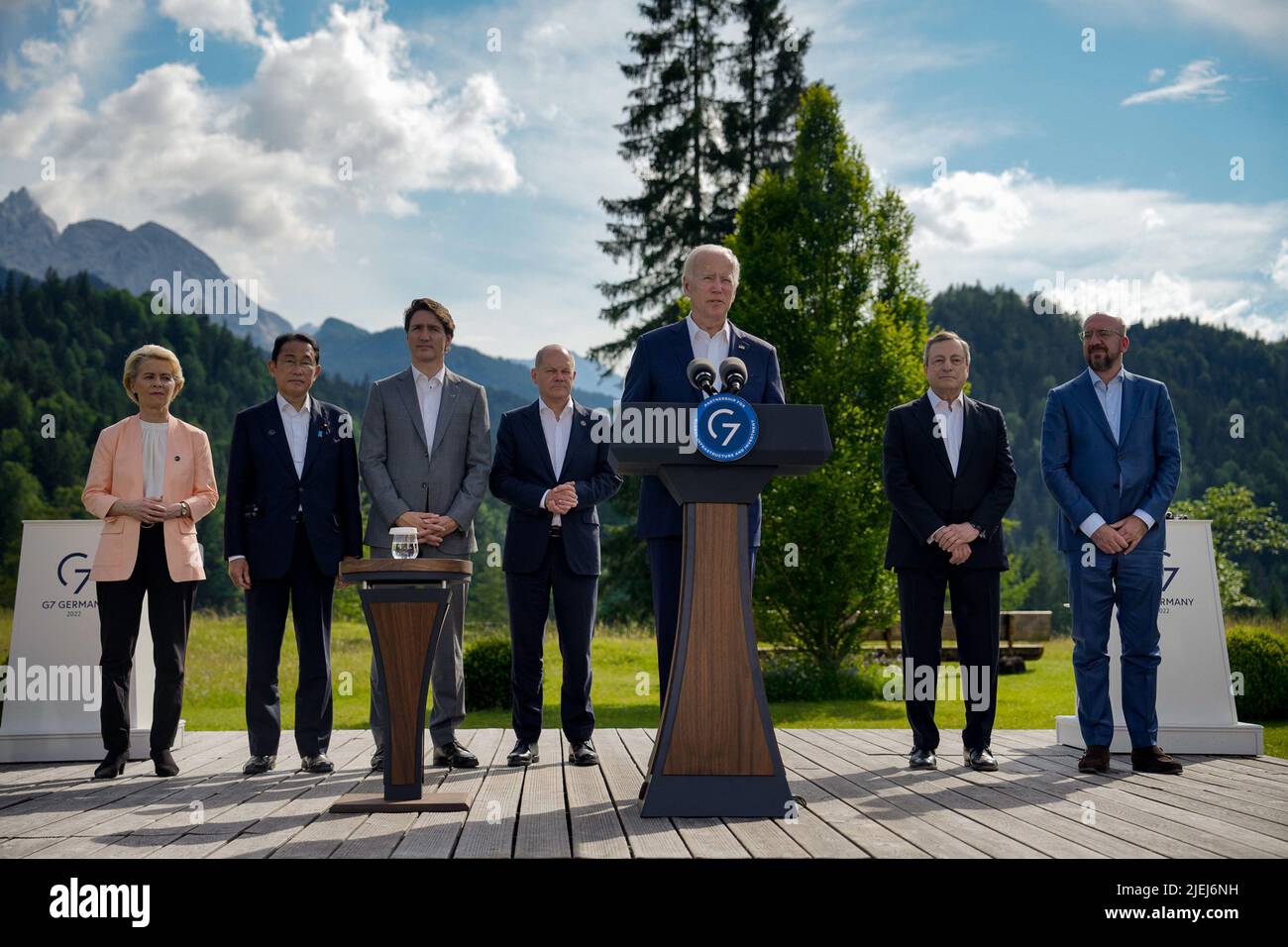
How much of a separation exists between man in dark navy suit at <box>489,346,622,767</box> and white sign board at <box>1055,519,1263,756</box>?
308 cm

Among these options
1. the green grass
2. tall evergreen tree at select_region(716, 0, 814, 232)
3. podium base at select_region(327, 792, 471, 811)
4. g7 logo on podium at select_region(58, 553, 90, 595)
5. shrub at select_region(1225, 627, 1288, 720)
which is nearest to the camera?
podium base at select_region(327, 792, 471, 811)

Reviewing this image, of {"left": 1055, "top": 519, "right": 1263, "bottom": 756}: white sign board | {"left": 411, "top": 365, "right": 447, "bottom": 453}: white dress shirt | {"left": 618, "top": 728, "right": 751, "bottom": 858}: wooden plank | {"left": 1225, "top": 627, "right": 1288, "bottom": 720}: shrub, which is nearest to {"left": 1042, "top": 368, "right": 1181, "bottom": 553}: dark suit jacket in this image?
{"left": 1055, "top": 519, "right": 1263, "bottom": 756}: white sign board

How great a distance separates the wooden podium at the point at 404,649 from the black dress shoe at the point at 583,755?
1.35m

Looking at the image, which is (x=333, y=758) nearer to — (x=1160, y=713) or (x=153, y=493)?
(x=153, y=493)

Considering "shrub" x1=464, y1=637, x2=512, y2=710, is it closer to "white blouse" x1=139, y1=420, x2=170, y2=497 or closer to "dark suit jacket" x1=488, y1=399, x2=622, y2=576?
"dark suit jacket" x1=488, y1=399, x2=622, y2=576

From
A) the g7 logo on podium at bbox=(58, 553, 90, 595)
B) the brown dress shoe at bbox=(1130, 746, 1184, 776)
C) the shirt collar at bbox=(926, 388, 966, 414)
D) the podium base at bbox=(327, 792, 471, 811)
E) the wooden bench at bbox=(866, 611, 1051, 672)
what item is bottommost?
the wooden bench at bbox=(866, 611, 1051, 672)

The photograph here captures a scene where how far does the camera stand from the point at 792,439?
12.6 ft

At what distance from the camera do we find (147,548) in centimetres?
537

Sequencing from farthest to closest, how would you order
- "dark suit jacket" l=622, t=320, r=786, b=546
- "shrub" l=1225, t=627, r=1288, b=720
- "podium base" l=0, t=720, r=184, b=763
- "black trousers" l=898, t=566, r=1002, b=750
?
1. "shrub" l=1225, t=627, r=1288, b=720
2. "podium base" l=0, t=720, r=184, b=763
3. "black trousers" l=898, t=566, r=1002, b=750
4. "dark suit jacket" l=622, t=320, r=786, b=546

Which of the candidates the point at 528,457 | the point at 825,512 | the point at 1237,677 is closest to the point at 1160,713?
the point at 1237,677

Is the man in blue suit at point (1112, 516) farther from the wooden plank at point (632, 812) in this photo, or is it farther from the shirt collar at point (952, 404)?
the wooden plank at point (632, 812)

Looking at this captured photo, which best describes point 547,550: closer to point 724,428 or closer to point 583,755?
point 583,755

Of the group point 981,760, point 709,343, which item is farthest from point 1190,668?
point 709,343

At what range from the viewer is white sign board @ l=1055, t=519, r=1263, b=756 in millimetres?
5957
